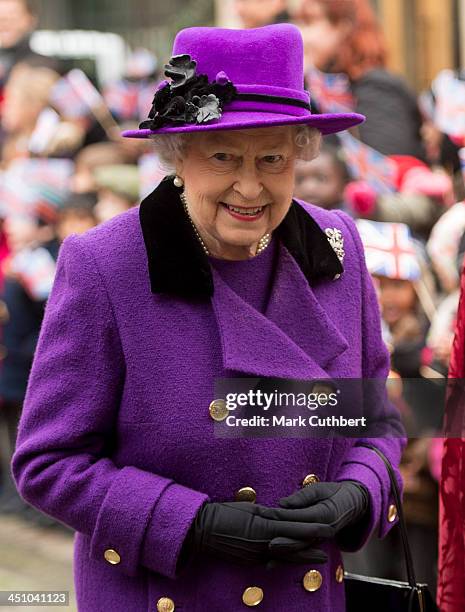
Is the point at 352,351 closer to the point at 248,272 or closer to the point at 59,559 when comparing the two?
the point at 248,272

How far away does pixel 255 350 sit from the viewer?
2562mm

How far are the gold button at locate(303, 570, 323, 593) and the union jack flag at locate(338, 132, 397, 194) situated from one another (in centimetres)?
253

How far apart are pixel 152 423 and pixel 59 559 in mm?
3418

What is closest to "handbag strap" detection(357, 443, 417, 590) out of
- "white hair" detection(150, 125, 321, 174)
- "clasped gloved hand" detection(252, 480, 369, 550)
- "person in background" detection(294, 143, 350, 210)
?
"clasped gloved hand" detection(252, 480, 369, 550)

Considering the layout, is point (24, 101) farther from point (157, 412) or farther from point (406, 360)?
point (157, 412)

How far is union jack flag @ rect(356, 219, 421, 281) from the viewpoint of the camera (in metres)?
4.42

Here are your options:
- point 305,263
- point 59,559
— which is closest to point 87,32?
point 59,559

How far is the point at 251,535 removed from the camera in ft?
7.86

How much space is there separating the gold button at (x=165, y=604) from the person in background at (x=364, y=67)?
2.85m

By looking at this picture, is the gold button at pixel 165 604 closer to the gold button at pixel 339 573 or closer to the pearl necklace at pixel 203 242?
the gold button at pixel 339 573

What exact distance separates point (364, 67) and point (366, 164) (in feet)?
1.93

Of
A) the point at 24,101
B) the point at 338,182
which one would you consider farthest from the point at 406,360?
the point at 24,101

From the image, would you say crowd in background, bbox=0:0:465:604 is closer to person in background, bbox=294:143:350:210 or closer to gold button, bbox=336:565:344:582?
person in background, bbox=294:143:350:210

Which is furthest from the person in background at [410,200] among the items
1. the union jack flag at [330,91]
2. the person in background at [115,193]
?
the person in background at [115,193]
